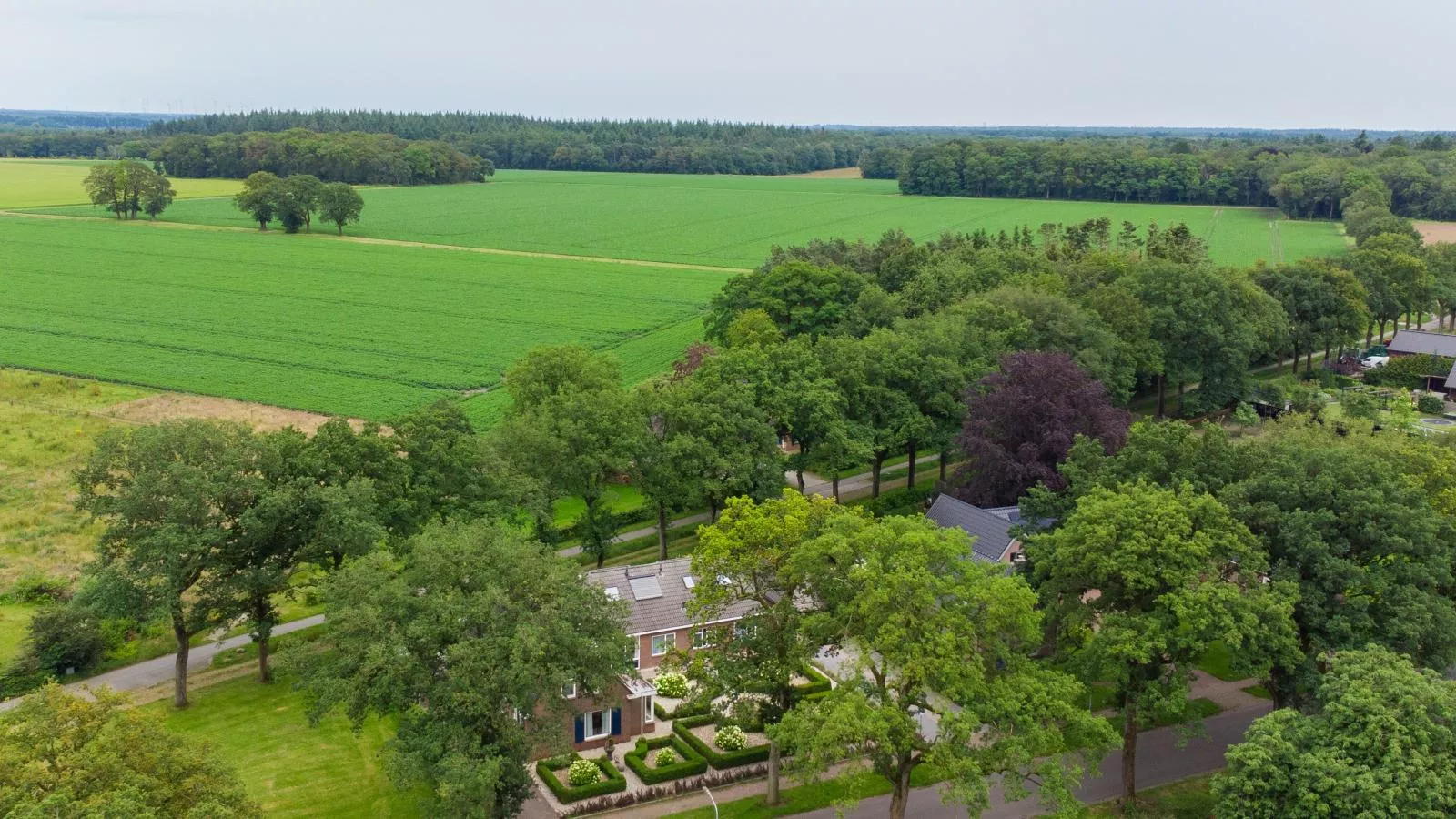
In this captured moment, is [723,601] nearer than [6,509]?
Yes

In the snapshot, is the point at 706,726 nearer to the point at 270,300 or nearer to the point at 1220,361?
the point at 1220,361

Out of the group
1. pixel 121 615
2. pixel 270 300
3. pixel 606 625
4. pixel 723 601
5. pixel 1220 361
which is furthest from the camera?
pixel 270 300

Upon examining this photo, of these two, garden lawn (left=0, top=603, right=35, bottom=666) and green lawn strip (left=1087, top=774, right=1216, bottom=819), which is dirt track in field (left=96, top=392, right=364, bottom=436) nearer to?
garden lawn (left=0, top=603, right=35, bottom=666)

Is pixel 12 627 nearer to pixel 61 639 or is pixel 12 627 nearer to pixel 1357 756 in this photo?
pixel 61 639

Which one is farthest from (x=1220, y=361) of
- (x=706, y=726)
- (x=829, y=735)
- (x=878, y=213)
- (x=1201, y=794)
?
(x=878, y=213)

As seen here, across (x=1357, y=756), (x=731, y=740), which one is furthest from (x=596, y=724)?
(x=1357, y=756)

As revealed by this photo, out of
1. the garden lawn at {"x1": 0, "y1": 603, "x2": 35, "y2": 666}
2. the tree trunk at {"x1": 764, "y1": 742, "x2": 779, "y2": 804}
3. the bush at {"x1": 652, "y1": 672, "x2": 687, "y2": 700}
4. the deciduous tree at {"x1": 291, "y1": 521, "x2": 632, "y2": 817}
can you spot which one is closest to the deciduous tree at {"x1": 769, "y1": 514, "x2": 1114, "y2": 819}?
the tree trunk at {"x1": 764, "y1": 742, "x2": 779, "y2": 804}

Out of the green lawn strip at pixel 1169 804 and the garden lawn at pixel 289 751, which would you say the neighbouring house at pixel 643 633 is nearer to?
the garden lawn at pixel 289 751
